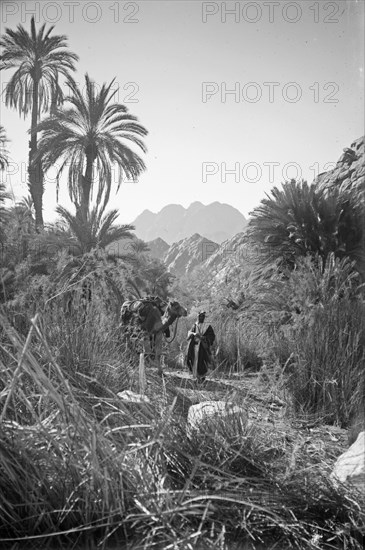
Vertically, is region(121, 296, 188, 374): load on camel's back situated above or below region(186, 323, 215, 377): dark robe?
above

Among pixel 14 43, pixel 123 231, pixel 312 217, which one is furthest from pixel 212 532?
pixel 14 43

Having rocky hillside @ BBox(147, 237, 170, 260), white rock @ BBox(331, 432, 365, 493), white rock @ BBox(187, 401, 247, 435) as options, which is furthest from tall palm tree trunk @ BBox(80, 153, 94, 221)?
rocky hillside @ BBox(147, 237, 170, 260)

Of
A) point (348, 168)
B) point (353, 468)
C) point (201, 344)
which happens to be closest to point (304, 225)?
point (201, 344)

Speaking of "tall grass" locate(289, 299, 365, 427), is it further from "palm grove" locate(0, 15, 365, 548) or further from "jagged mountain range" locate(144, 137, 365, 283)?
"jagged mountain range" locate(144, 137, 365, 283)

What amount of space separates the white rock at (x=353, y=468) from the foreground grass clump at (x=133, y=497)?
0.07 m

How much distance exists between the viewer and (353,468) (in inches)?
96.7

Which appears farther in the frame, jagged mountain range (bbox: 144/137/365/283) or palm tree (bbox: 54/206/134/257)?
jagged mountain range (bbox: 144/137/365/283)

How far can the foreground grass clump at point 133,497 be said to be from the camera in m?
2.04

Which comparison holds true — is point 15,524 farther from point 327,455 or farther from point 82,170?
point 82,170

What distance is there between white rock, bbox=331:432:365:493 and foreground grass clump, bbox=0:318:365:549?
0.23 ft

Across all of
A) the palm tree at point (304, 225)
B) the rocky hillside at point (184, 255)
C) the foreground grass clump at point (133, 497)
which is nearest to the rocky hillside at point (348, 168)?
the palm tree at point (304, 225)

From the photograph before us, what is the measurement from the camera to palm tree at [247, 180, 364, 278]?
10102mm

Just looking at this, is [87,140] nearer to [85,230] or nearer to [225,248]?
[85,230]

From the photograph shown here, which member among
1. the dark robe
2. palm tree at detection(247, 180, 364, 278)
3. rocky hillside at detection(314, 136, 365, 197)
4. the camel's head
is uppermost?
rocky hillside at detection(314, 136, 365, 197)
